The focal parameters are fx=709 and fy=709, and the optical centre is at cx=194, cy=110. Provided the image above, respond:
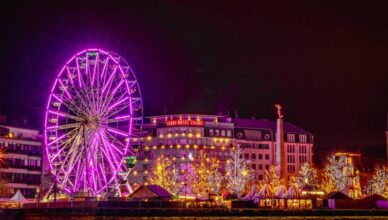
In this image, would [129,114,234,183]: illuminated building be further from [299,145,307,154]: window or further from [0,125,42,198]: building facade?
[0,125,42,198]: building facade

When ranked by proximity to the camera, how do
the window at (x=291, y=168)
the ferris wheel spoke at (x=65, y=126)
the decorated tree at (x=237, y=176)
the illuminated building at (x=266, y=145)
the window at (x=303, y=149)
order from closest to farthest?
the ferris wheel spoke at (x=65, y=126)
the decorated tree at (x=237, y=176)
the illuminated building at (x=266, y=145)
the window at (x=291, y=168)
the window at (x=303, y=149)

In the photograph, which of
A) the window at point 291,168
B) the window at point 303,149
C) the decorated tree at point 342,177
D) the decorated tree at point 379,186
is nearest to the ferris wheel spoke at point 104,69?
the decorated tree at point 342,177

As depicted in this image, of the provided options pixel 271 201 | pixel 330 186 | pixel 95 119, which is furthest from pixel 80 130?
pixel 330 186

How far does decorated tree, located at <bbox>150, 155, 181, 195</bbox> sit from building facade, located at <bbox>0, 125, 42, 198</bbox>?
24.4m

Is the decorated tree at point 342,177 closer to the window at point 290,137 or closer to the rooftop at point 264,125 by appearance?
the window at point 290,137

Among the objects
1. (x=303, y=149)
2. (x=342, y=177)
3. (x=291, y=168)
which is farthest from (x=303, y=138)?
(x=342, y=177)

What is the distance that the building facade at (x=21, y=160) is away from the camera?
139 meters

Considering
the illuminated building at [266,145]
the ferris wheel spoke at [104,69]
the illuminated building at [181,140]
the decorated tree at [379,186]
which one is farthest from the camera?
the illuminated building at [266,145]

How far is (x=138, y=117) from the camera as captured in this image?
10062cm

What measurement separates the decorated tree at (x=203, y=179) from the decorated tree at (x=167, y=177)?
2730mm

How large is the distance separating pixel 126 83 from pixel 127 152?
960cm

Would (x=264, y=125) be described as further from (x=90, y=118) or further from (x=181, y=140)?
(x=90, y=118)

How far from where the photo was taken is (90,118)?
299 ft

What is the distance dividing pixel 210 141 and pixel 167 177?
27859 mm
